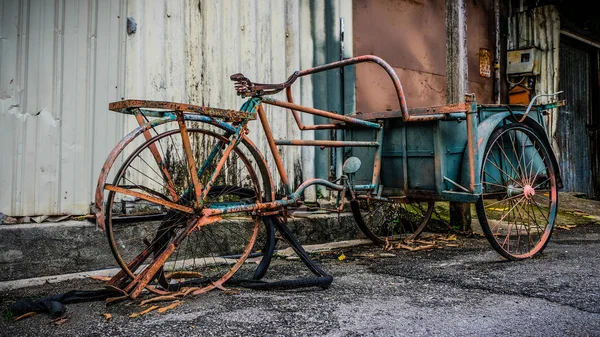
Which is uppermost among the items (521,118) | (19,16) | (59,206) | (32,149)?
(19,16)

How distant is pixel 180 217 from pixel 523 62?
6877 mm

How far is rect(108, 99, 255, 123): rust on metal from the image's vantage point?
282 cm

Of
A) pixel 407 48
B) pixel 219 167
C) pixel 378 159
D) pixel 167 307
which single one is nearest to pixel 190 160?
pixel 219 167

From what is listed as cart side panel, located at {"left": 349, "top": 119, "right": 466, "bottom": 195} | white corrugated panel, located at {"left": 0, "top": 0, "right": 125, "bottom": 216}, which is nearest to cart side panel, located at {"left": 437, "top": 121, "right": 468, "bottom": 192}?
cart side panel, located at {"left": 349, "top": 119, "right": 466, "bottom": 195}

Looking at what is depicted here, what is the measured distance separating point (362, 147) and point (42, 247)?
268 cm

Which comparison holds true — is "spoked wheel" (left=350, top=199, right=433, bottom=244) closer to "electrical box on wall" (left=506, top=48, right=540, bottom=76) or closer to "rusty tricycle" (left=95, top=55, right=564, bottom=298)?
"rusty tricycle" (left=95, top=55, right=564, bottom=298)

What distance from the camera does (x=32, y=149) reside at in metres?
3.97

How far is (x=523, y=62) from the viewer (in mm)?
8109

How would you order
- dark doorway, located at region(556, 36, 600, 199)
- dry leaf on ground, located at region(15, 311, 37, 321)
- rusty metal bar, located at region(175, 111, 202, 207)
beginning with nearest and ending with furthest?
dry leaf on ground, located at region(15, 311, 37, 321) < rusty metal bar, located at region(175, 111, 202, 207) < dark doorway, located at region(556, 36, 600, 199)

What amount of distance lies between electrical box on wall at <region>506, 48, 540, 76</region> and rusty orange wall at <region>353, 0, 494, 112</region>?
2.51ft

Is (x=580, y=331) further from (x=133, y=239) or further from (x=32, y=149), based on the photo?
(x=32, y=149)

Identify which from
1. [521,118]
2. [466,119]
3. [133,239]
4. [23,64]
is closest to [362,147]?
[466,119]

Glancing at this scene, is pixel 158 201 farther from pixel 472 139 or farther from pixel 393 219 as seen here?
pixel 393 219

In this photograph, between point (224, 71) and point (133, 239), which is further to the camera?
point (224, 71)
